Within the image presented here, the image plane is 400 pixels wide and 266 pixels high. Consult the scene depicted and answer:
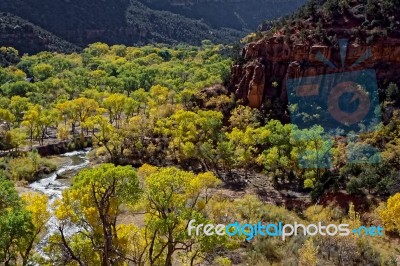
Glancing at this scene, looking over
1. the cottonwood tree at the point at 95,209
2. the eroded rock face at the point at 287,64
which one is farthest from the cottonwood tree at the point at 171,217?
the eroded rock face at the point at 287,64

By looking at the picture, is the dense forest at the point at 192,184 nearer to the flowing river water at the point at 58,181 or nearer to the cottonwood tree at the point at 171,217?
the cottonwood tree at the point at 171,217

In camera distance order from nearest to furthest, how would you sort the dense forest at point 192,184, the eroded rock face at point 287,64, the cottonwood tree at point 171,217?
the cottonwood tree at point 171,217 → the dense forest at point 192,184 → the eroded rock face at point 287,64

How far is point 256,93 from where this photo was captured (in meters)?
65.9

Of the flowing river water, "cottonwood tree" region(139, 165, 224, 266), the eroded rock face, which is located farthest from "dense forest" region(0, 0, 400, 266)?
the eroded rock face

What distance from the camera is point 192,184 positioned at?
2934 cm

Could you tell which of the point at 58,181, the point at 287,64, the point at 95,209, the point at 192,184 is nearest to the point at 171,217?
the point at 192,184

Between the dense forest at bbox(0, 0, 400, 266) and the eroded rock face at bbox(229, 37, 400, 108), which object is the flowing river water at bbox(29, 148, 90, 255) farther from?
the eroded rock face at bbox(229, 37, 400, 108)

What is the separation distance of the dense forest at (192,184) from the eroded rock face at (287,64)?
5.70ft

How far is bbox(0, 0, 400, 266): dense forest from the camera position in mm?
25261

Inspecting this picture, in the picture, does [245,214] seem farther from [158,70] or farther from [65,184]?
[158,70]

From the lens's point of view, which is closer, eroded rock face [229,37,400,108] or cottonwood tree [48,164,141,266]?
cottonwood tree [48,164,141,266]

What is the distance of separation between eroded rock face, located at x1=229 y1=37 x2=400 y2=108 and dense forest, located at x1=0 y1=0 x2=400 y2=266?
5.70ft

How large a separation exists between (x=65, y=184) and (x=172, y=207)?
31461 millimetres

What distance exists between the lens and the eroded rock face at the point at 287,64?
59219 millimetres
